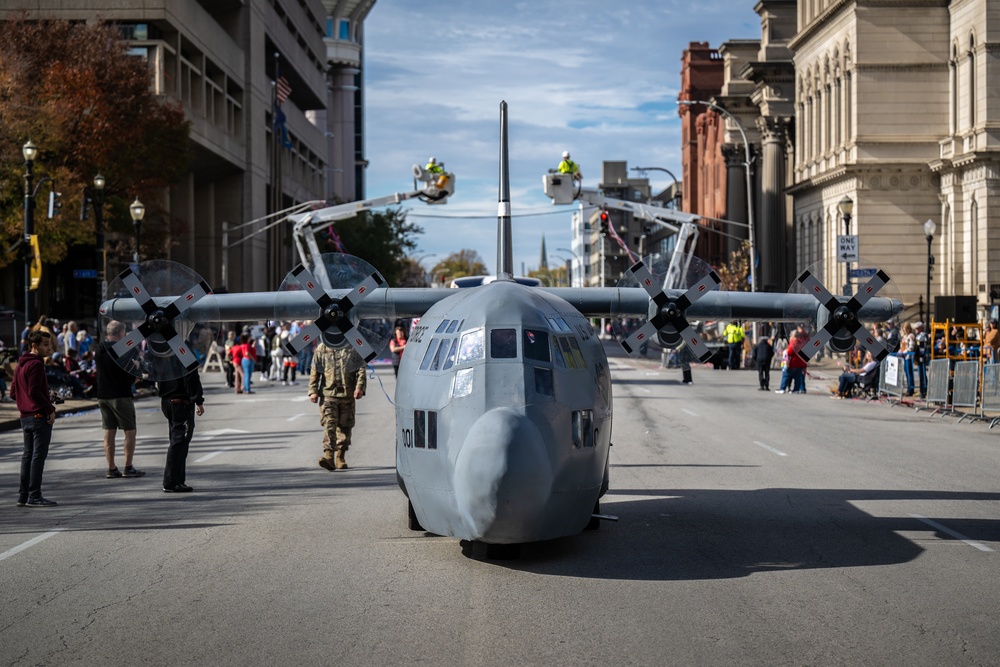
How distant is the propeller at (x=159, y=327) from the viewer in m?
15.1

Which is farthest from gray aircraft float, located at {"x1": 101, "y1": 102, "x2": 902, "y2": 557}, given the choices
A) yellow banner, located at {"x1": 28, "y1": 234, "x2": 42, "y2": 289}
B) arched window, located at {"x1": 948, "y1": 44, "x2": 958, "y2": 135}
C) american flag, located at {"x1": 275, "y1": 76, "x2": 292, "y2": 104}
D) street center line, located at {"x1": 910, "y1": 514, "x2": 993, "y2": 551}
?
american flag, located at {"x1": 275, "y1": 76, "x2": 292, "y2": 104}

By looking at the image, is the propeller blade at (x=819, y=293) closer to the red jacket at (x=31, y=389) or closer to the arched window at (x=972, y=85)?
the red jacket at (x=31, y=389)

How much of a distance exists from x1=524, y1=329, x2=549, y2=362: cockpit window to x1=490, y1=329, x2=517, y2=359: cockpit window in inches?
4.3

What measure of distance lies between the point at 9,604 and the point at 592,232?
18043 centimetres

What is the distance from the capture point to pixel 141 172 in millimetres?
46000

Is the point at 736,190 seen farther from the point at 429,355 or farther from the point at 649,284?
the point at 429,355

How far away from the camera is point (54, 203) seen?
36.8 m

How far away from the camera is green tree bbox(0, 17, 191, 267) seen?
1519 inches

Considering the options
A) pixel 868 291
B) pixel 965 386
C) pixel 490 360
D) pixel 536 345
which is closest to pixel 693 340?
pixel 868 291

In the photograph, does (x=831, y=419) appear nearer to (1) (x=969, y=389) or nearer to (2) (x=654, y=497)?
(1) (x=969, y=389)

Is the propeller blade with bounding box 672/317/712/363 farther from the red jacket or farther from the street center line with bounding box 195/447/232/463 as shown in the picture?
the street center line with bounding box 195/447/232/463

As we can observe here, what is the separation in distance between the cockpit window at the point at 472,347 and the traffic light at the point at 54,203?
28.6 metres

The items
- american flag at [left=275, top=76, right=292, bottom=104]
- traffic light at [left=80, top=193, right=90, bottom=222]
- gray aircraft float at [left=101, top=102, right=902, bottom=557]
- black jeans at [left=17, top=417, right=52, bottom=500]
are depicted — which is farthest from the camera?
american flag at [left=275, top=76, right=292, bottom=104]

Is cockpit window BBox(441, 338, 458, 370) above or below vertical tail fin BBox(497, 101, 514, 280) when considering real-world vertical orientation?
below
